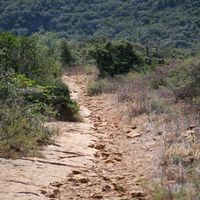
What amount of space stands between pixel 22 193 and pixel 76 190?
0.88 meters

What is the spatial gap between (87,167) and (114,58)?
1573 cm

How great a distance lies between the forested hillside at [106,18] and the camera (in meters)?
68.9

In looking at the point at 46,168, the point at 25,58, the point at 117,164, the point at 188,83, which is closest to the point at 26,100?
the point at 117,164

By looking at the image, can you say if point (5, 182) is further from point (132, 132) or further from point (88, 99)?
point (88, 99)

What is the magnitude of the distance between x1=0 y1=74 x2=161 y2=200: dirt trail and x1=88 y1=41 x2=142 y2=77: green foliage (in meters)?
11.0

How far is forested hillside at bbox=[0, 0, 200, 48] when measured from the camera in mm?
68938

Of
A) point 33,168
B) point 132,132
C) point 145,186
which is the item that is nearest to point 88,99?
point 132,132

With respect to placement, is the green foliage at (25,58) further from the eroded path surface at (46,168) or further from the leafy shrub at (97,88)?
the eroded path surface at (46,168)

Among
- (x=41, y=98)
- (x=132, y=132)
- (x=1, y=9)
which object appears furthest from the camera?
(x=1, y=9)

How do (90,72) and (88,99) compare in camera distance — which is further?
(90,72)

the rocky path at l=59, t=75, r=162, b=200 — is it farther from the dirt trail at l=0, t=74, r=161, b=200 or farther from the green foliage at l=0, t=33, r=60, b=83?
the green foliage at l=0, t=33, r=60, b=83

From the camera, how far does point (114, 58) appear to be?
2425 centimetres

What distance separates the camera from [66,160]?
30.1 ft

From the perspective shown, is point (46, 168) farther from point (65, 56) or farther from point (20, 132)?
point (65, 56)
